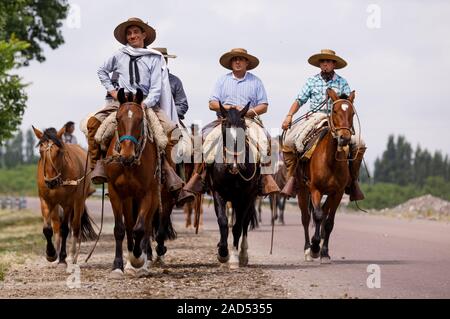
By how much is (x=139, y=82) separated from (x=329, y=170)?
148 inches

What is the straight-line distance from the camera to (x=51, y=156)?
1728 cm

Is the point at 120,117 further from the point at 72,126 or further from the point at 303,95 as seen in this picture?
the point at 72,126

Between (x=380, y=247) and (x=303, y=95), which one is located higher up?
(x=303, y=95)

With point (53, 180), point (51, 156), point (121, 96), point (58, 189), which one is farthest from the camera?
point (58, 189)

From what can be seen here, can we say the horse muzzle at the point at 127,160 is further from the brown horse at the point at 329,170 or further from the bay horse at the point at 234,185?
the brown horse at the point at 329,170

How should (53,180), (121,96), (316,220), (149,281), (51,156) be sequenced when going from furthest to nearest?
1. (51,156)
2. (53,180)
3. (316,220)
4. (121,96)
5. (149,281)

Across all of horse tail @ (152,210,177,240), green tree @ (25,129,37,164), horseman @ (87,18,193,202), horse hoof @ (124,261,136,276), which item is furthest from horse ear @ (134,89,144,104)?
green tree @ (25,129,37,164)

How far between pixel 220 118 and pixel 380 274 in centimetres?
365

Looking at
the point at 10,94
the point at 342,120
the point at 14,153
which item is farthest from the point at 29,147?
the point at 342,120

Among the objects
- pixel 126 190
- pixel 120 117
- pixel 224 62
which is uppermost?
pixel 224 62

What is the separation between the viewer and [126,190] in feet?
44.5

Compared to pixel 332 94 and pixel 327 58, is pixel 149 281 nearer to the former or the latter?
pixel 332 94

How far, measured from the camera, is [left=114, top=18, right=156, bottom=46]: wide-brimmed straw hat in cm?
1478
